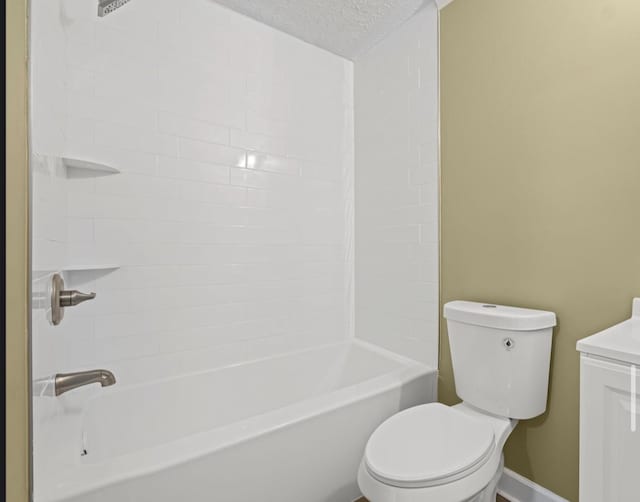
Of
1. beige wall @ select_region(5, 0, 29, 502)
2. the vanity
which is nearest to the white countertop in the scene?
the vanity

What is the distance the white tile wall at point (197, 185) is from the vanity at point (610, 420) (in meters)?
1.44

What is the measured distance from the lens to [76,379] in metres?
0.97

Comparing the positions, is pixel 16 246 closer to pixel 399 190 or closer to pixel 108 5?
pixel 108 5

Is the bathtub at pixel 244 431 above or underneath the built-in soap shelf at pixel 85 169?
underneath

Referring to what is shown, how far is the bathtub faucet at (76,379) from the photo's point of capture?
37.3 inches

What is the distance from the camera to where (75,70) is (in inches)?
55.9

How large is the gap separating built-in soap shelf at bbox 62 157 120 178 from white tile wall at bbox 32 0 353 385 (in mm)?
30

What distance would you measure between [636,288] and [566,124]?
24.5 inches

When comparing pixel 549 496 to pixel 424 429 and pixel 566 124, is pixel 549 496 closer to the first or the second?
pixel 424 429

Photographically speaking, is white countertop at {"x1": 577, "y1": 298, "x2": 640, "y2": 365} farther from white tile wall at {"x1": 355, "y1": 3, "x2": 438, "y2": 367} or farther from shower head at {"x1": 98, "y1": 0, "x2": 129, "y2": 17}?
shower head at {"x1": 98, "y1": 0, "x2": 129, "y2": 17}

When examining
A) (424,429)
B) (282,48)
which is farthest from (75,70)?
(424,429)

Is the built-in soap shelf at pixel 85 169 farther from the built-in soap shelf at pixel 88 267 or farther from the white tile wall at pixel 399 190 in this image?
the white tile wall at pixel 399 190

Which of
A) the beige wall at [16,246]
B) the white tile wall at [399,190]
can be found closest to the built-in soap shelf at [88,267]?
the beige wall at [16,246]

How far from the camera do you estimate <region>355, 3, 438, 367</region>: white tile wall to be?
1773 mm
